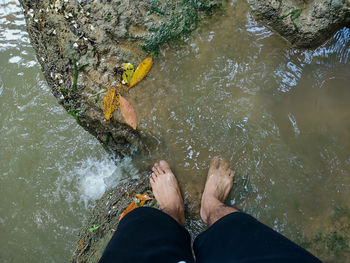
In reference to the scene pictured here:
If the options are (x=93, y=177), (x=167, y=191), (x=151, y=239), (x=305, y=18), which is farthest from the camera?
(x=93, y=177)

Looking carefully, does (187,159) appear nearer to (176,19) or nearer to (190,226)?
(190,226)

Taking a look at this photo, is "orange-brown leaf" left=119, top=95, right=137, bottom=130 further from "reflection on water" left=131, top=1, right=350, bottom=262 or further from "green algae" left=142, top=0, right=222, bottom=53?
"green algae" left=142, top=0, right=222, bottom=53

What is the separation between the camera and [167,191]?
184 cm

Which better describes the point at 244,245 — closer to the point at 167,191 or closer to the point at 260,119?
the point at 167,191

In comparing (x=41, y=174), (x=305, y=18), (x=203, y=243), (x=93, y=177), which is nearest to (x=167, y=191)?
(x=203, y=243)

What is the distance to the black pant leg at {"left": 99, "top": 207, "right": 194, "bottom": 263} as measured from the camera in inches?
47.0

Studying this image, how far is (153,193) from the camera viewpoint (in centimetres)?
197

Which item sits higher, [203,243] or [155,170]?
[203,243]

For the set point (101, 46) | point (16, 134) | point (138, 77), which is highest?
point (101, 46)

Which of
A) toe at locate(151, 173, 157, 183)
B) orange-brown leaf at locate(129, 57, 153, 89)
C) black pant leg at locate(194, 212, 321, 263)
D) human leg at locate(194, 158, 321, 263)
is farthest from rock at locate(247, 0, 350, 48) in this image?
toe at locate(151, 173, 157, 183)

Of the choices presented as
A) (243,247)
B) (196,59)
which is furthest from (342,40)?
(243,247)

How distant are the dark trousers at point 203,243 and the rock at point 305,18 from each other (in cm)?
122

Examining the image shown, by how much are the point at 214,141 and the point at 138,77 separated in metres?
0.69

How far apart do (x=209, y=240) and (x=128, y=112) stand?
973 millimetres
